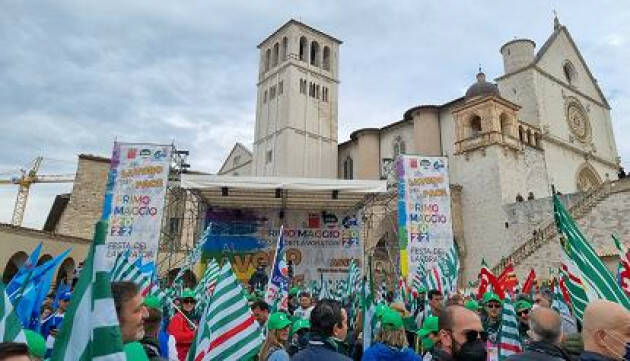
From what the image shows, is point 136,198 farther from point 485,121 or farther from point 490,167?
point 485,121

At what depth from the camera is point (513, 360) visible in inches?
117

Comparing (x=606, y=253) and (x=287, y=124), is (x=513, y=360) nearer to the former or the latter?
(x=606, y=253)

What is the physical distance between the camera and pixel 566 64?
1594 inches

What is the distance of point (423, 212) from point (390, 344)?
1643 centimetres

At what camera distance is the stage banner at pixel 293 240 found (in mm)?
22906

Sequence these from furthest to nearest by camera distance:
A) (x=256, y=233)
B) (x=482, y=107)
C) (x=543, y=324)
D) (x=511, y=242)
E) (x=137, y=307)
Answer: (x=482, y=107), (x=511, y=242), (x=256, y=233), (x=543, y=324), (x=137, y=307)

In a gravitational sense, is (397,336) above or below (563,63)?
below

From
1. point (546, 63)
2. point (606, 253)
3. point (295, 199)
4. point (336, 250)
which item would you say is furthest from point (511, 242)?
point (546, 63)

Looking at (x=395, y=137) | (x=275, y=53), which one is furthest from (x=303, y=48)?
(x=395, y=137)

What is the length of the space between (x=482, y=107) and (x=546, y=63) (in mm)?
11039

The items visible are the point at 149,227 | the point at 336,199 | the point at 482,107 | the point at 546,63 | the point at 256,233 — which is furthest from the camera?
the point at 546,63

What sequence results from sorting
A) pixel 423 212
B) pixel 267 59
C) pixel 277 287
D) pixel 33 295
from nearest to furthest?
1. pixel 33 295
2. pixel 277 287
3. pixel 423 212
4. pixel 267 59

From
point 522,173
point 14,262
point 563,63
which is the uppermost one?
point 563,63

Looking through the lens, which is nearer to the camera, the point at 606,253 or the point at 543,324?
the point at 543,324
